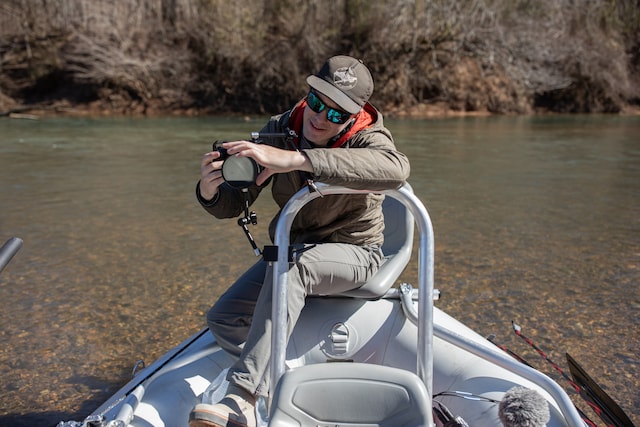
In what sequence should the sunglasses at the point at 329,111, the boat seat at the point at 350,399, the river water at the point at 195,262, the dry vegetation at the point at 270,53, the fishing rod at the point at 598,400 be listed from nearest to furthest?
the boat seat at the point at 350,399 < the sunglasses at the point at 329,111 < the fishing rod at the point at 598,400 < the river water at the point at 195,262 < the dry vegetation at the point at 270,53

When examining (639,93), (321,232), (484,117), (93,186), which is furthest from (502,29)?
(321,232)

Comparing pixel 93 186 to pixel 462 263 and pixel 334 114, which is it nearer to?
pixel 462 263

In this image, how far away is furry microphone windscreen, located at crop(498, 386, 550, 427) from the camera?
1705 millimetres

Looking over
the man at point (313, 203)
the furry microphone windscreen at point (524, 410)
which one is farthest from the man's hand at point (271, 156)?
the furry microphone windscreen at point (524, 410)

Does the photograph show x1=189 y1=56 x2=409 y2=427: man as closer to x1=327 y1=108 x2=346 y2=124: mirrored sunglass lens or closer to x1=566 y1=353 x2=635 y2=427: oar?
x1=327 y1=108 x2=346 y2=124: mirrored sunglass lens

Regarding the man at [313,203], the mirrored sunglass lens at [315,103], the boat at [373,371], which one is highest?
the mirrored sunglass lens at [315,103]

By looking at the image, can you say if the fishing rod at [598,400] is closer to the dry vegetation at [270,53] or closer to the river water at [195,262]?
the river water at [195,262]

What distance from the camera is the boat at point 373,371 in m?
1.69

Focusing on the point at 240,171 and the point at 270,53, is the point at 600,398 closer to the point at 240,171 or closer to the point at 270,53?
the point at 240,171

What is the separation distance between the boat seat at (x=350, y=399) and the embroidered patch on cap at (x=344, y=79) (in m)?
0.92

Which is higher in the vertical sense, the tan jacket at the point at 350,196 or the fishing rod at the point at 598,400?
the tan jacket at the point at 350,196

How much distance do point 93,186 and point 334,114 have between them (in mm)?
7785

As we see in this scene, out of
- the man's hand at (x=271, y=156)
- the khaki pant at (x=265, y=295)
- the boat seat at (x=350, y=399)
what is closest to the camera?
the boat seat at (x=350, y=399)

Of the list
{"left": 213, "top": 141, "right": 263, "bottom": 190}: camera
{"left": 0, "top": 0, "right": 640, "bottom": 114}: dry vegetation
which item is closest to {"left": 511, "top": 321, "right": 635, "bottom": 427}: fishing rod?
{"left": 213, "top": 141, "right": 263, "bottom": 190}: camera
